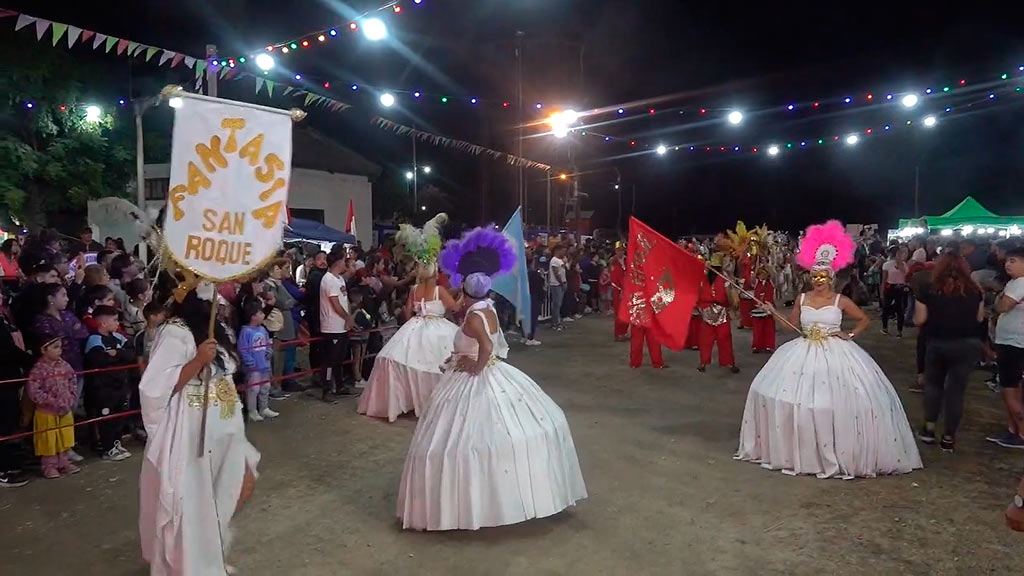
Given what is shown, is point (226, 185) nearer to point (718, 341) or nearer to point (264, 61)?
point (264, 61)

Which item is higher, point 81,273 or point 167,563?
point 81,273

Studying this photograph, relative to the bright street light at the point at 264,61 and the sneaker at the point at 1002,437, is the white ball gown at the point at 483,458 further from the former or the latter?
the bright street light at the point at 264,61

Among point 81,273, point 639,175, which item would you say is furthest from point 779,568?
point 639,175

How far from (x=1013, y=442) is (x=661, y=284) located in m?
4.01

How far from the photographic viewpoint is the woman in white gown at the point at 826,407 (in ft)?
20.2

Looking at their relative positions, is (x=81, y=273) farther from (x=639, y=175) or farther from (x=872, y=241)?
(x=639, y=175)

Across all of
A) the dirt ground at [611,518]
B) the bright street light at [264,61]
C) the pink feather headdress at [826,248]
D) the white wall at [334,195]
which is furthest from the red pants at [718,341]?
the white wall at [334,195]

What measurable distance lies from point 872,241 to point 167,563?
23696mm

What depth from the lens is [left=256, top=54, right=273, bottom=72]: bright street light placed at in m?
10.6

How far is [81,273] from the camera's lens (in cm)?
925

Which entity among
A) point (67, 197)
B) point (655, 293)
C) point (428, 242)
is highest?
point (67, 197)

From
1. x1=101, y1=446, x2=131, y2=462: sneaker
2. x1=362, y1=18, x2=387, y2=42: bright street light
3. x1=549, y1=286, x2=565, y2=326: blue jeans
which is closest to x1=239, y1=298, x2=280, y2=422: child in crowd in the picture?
x1=101, y1=446, x2=131, y2=462: sneaker

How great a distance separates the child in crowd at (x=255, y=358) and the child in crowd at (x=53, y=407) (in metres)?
2.01

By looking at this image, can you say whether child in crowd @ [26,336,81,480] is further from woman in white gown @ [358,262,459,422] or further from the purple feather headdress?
the purple feather headdress
